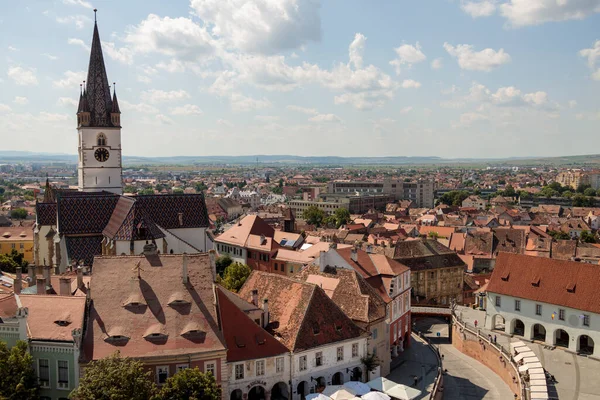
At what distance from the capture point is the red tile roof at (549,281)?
208ft

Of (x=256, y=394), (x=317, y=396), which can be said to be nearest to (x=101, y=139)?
(x=256, y=394)

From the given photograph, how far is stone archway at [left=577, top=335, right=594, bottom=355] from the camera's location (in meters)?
62.6

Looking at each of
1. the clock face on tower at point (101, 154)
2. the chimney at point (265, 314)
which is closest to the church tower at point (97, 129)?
the clock face on tower at point (101, 154)

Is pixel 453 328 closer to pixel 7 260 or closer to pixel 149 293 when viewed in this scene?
pixel 149 293

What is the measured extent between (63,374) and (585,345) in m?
53.1

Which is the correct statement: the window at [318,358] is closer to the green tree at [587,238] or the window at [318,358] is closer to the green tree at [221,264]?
the green tree at [221,264]

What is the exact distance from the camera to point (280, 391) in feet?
156

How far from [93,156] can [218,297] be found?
47.6 m

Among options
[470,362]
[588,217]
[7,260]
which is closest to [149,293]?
[470,362]

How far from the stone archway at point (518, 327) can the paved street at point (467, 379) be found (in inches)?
286

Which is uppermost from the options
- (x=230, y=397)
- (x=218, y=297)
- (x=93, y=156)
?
(x=93, y=156)

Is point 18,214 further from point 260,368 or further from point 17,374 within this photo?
point 17,374

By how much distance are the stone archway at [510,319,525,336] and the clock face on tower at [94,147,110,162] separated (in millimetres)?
58872

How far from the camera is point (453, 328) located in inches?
2835
